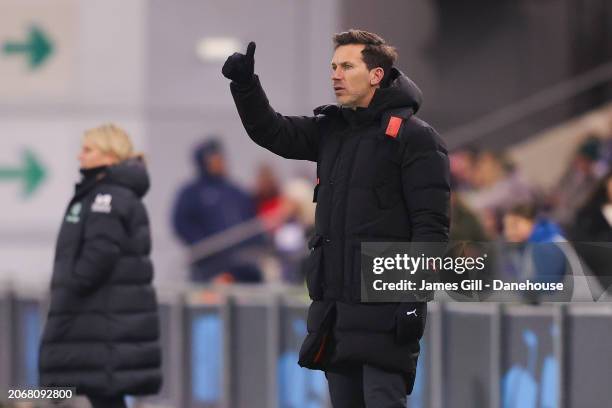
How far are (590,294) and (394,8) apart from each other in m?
11.3

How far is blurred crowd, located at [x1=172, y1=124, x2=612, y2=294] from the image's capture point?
1452 centimetres

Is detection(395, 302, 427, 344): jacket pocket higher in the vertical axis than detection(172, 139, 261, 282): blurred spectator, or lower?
lower

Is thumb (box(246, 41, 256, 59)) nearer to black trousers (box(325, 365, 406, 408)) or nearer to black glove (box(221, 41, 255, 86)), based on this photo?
black glove (box(221, 41, 255, 86))

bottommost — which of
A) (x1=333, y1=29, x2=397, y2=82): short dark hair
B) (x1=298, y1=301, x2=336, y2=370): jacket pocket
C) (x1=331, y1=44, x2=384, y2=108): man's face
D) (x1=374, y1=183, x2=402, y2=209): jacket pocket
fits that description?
(x1=298, y1=301, x2=336, y2=370): jacket pocket

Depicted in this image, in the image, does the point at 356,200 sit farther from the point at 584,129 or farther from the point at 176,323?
the point at 584,129

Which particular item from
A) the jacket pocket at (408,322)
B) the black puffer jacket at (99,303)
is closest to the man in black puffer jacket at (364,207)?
the jacket pocket at (408,322)

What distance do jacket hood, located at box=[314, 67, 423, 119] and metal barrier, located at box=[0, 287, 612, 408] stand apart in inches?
89.4

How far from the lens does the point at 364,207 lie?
7.49 m

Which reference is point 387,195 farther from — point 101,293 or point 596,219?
point 596,219

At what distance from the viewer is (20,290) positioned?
16.1 metres

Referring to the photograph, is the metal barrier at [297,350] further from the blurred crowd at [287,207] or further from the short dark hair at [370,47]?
the short dark hair at [370,47]

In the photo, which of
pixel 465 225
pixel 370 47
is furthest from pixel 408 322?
pixel 465 225

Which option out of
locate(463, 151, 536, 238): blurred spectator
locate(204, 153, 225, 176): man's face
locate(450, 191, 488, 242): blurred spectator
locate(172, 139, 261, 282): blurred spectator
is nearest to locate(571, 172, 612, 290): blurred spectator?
locate(450, 191, 488, 242): blurred spectator

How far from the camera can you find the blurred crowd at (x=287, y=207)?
14.5 meters
